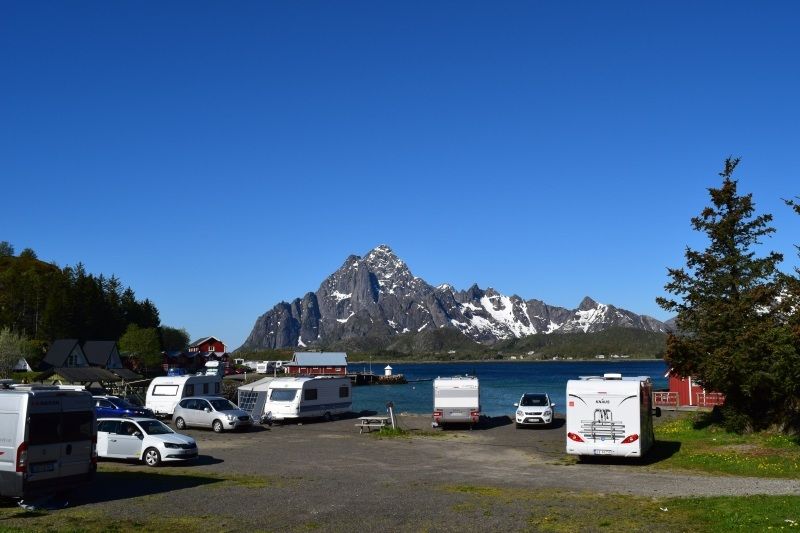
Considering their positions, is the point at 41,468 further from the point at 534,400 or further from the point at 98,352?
the point at 98,352

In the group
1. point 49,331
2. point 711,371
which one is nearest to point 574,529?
point 711,371

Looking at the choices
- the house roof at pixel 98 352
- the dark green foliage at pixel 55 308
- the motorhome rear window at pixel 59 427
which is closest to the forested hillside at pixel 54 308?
the dark green foliage at pixel 55 308

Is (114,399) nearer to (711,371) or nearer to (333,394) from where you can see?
(333,394)

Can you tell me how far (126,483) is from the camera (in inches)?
798

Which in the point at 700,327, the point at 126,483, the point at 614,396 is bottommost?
the point at 126,483

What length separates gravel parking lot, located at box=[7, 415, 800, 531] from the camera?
15789 mm

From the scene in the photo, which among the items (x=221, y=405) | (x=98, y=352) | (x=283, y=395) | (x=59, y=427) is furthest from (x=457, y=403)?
(x=98, y=352)

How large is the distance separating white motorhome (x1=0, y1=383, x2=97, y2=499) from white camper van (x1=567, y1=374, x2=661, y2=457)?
15.2 m

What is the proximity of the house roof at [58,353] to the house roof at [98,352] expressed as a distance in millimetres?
4898

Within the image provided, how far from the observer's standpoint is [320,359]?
135 meters

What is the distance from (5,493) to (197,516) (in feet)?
14.2

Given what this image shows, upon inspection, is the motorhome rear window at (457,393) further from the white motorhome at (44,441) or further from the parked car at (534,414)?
the white motorhome at (44,441)

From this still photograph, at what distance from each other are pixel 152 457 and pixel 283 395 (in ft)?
62.9

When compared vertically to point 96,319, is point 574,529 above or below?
below
